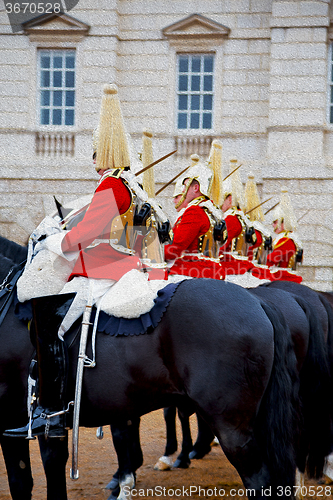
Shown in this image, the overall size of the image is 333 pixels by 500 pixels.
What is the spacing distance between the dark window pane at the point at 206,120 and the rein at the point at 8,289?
935 centimetres

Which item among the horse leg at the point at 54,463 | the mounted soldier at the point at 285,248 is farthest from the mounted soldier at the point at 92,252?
the mounted soldier at the point at 285,248

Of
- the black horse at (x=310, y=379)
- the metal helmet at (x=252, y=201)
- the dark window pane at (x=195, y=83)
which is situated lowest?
the black horse at (x=310, y=379)

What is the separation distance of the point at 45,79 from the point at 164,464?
9891 mm

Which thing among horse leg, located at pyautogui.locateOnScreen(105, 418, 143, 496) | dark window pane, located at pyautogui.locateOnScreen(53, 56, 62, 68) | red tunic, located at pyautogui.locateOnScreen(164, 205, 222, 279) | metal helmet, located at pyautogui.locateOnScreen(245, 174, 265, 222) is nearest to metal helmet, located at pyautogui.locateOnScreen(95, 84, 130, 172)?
red tunic, located at pyautogui.locateOnScreen(164, 205, 222, 279)

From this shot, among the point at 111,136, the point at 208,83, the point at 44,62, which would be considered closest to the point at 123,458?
the point at 111,136

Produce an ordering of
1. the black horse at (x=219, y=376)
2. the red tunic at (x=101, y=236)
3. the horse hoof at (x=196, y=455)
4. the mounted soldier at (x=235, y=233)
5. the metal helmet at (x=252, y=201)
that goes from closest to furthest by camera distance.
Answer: the black horse at (x=219, y=376) < the red tunic at (x=101, y=236) < the horse hoof at (x=196, y=455) < the mounted soldier at (x=235, y=233) < the metal helmet at (x=252, y=201)

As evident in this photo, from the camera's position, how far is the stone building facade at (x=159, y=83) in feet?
38.9

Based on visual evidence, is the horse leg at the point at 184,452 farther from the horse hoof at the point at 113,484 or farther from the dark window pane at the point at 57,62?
the dark window pane at the point at 57,62

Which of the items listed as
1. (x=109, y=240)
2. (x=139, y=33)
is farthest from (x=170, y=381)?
(x=139, y=33)

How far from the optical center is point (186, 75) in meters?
12.8

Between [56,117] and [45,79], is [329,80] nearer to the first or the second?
[56,117]

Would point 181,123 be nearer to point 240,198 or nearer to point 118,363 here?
point 240,198

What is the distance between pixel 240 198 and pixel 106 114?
184 inches

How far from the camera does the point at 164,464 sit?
5387 mm
